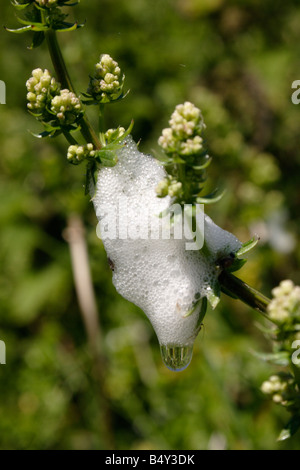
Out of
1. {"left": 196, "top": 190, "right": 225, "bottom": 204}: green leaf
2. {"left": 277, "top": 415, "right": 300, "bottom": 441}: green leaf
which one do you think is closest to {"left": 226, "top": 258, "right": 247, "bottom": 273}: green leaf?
{"left": 196, "top": 190, "right": 225, "bottom": 204}: green leaf

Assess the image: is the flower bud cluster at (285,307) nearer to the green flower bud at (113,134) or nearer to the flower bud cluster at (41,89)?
the green flower bud at (113,134)

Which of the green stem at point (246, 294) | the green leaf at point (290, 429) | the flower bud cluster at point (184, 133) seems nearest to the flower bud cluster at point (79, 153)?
the flower bud cluster at point (184, 133)

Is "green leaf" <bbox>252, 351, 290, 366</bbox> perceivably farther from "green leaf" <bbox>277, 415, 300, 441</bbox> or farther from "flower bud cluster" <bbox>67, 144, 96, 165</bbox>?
"flower bud cluster" <bbox>67, 144, 96, 165</bbox>

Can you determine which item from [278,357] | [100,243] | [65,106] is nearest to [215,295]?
[278,357]

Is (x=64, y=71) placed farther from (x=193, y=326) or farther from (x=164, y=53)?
(x=164, y=53)

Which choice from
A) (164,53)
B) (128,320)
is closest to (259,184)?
(128,320)

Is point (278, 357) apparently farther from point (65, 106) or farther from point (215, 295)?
point (65, 106)
